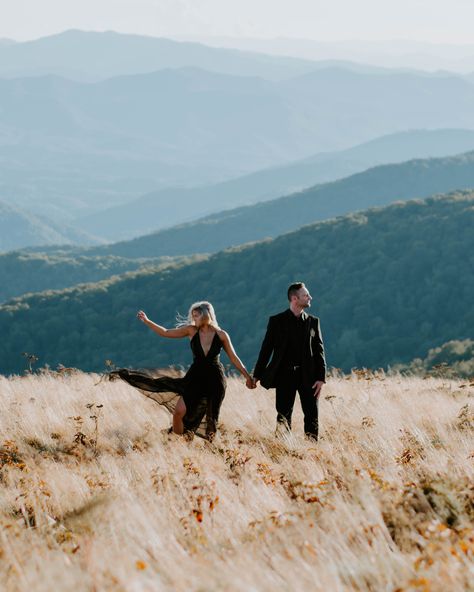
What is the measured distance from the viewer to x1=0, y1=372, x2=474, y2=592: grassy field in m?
3.32

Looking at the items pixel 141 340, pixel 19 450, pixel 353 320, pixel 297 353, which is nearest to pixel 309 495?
pixel 297 353

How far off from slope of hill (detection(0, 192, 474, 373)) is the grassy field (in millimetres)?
73885

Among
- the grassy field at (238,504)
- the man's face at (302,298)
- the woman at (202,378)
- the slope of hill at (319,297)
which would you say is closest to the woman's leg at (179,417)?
the woman at (202,378)

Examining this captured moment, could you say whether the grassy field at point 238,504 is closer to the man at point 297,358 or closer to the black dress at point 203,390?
the black dress at point 203,390

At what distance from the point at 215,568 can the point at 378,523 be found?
917mm

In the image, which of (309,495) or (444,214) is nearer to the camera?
(309,495)

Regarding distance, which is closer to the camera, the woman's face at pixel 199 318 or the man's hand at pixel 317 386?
the man's hand at pixel 317 386

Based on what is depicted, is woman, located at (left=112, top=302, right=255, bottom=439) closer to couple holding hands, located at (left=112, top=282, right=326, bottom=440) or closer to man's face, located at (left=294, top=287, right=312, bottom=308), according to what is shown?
couple holding hands, located at (left=112, top=282, right=326, bottom=440)

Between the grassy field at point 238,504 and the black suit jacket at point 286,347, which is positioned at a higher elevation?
the black suit jacket at point 286,347

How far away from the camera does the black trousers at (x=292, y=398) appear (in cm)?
724

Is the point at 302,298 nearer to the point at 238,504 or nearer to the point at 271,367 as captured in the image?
the point at 271,367

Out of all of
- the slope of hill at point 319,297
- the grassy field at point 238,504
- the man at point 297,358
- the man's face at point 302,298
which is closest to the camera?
the grassy field at point 238,504

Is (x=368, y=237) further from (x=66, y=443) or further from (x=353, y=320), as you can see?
(x=66, y=443)

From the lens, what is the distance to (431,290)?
100 meters
